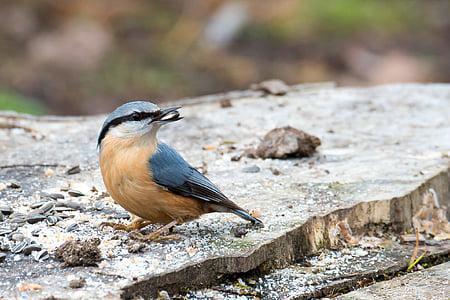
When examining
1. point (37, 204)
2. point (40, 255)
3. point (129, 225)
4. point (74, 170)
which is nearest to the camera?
point (40, 255)

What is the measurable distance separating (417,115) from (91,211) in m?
2.56

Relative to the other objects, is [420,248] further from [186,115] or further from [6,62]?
[6,62]

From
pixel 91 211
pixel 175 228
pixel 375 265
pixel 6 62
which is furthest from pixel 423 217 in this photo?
pixel 6 62

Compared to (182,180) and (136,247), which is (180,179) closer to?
(182,180)

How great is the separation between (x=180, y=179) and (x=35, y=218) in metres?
0.67

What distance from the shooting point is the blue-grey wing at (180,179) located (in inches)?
149

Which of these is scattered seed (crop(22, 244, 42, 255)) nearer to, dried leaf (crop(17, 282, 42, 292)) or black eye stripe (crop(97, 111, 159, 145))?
dried leaf (crop(17, 282, 42, 292))

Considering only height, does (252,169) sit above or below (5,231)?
above

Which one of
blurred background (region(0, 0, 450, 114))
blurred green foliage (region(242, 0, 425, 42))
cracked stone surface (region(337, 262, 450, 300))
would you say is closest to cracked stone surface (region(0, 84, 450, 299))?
cracked stone surface (region(337, 262, 450, 300))

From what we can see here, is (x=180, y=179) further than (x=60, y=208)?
No

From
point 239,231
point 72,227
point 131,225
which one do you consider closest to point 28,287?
point 72,227

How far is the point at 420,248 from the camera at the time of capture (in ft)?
13.9

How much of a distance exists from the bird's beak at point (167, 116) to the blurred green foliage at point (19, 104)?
4123 millimetres

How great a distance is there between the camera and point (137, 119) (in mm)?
3785
